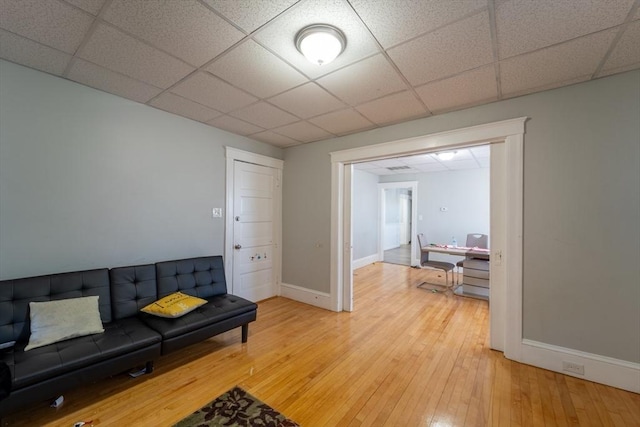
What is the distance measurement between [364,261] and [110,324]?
5598 mm

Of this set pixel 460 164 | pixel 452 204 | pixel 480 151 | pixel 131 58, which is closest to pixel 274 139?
pixel 131 58

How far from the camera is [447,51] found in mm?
1832

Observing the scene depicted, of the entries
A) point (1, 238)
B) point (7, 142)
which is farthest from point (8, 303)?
point (7, 142)

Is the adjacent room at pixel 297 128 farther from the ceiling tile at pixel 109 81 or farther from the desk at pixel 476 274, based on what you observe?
the desk at pixel 476 274

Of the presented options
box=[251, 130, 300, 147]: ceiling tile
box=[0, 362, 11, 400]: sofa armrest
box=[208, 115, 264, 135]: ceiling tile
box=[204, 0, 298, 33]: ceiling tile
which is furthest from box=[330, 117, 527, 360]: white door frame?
box=[0, 362, 11, 400]: sofa armrest

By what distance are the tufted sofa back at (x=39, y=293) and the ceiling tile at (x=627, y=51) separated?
4335 mm

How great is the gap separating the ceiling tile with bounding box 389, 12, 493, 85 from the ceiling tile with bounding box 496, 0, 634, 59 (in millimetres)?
99

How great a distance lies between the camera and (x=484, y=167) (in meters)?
6.09

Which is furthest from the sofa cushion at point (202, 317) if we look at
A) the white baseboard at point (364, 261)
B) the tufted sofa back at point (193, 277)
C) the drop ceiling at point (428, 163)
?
the white baseboard at point (364, 261)

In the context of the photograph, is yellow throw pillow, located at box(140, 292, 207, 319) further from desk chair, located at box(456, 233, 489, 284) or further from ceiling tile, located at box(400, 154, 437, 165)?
desk chair, located at box(456, 233, 489, 284)

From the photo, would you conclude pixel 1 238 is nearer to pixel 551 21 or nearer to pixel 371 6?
pixel 371 6

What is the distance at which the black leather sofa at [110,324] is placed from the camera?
5.22 ft

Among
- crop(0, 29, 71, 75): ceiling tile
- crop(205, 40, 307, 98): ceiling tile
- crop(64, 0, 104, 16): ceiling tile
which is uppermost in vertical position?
crop(64, 0, 104, 16): ceiling tile

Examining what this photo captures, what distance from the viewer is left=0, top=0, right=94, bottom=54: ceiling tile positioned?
4.88 ft
